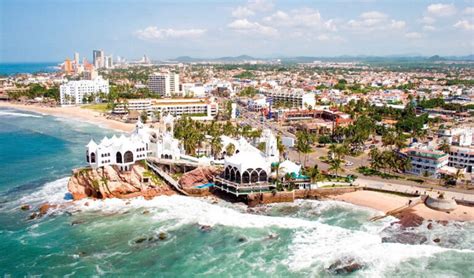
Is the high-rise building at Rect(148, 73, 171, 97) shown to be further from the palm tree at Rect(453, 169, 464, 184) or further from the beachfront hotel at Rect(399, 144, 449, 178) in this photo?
the palm tree at Rect(453, 169, 464, 184)

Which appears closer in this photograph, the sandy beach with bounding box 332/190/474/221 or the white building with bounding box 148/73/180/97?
the sandy beach with bounding box 332/190/474/221

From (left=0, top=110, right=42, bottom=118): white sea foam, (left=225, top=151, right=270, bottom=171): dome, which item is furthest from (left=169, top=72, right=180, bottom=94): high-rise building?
(left=225, top=151, right=270, bottom=171): dome

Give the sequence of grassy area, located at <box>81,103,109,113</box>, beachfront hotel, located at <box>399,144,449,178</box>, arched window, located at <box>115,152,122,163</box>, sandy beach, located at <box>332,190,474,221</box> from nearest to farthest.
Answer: sandy beach, located at <box>332,190,474,221</box> < arched window, located at <box>115,152,122,163</box> < beachfront hotel, located at <box>399,144,449,178</box> < grassy area, located at <box>81,103,109,113</box>

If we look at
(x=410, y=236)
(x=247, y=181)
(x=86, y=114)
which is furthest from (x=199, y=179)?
(x=86, y=114)

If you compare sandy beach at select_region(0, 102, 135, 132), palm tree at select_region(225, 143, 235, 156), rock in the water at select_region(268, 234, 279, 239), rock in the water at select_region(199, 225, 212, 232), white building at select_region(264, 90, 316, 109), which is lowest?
rock in the water at select_region(268, 234, 279, 239)

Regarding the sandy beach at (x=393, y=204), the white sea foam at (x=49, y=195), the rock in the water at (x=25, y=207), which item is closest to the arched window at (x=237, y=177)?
the sandy beach at (x=393, y=204)

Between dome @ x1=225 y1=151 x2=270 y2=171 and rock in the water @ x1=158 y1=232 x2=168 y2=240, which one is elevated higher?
dome @ x1=225 y1=151 x2=270 y2=171

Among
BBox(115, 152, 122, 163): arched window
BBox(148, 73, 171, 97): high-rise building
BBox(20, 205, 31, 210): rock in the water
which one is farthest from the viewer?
BBox(148, 73, 171, 97): high-rise building
